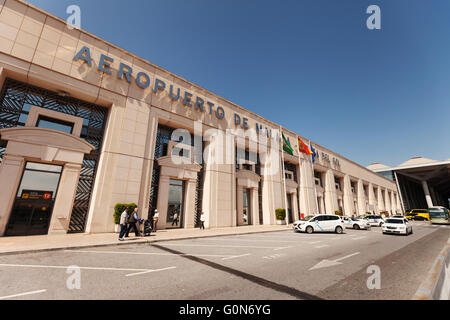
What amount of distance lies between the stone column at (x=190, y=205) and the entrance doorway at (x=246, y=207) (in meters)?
6.20

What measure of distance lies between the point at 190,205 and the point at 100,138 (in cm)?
990

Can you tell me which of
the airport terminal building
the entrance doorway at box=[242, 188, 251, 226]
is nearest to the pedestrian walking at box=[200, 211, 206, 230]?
the airport terminal building

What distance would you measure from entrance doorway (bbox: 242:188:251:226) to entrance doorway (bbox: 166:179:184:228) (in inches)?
321

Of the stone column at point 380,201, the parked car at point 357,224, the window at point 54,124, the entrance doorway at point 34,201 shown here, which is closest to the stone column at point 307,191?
the parked car at point 357,224

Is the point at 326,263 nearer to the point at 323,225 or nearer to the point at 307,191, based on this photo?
the point at 323,225

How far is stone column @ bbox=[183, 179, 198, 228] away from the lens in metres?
18.5

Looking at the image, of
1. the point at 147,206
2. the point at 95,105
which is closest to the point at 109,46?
the point at 95,105

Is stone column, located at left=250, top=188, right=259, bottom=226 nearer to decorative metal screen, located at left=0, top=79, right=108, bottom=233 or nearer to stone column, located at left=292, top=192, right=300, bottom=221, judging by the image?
stone column, located at left=292, top=192, right=300, bottom=221

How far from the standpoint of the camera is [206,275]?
17.9 ft

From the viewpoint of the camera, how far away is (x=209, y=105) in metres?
21.4

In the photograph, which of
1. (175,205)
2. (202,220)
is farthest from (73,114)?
(202,220)

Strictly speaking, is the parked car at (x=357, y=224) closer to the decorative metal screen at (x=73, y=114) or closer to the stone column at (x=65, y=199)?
the decorative metal screen at (x=73, y=114)

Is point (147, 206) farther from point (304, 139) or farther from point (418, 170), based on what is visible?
point (418, 170)
